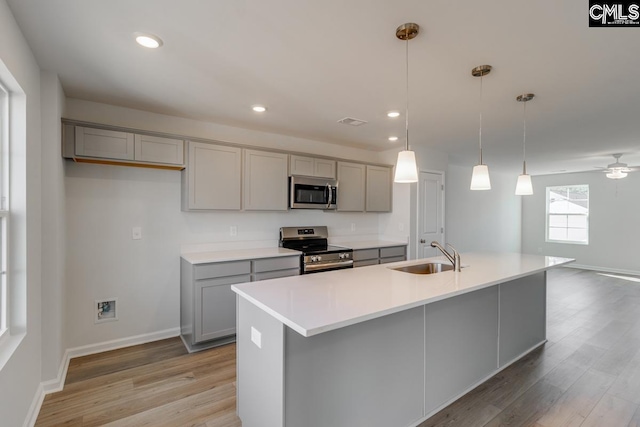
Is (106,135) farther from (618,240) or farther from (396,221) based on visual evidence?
(618,240)

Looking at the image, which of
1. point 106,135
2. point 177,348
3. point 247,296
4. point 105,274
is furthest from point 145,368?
point 106,135

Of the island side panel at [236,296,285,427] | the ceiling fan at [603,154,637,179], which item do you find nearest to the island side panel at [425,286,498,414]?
the island side panel at [236,296,285,427]

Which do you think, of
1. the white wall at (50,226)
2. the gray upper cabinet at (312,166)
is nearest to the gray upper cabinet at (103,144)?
the white wall at (50,226)

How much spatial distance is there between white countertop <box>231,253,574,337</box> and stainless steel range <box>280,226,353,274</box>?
3.90ft

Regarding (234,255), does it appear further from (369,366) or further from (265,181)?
(369,366)

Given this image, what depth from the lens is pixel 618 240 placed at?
22.8 feet

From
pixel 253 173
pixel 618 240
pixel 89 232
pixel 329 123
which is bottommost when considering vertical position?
pixel 618 240

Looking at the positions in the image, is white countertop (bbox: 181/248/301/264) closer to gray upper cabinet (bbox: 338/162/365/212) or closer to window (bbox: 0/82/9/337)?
gray upper cabinet (bbox: 338/162/365/212)

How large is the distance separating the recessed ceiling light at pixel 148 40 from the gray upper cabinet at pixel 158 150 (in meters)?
1.24

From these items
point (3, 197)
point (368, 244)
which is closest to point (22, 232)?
point (3, 197)

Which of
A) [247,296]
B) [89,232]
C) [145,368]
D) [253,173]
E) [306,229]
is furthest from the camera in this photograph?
[306,229]

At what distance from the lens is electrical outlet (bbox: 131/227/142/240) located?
3.21 m

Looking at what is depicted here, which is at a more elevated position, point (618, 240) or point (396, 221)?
point (396, 221)

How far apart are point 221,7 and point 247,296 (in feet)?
5.18
